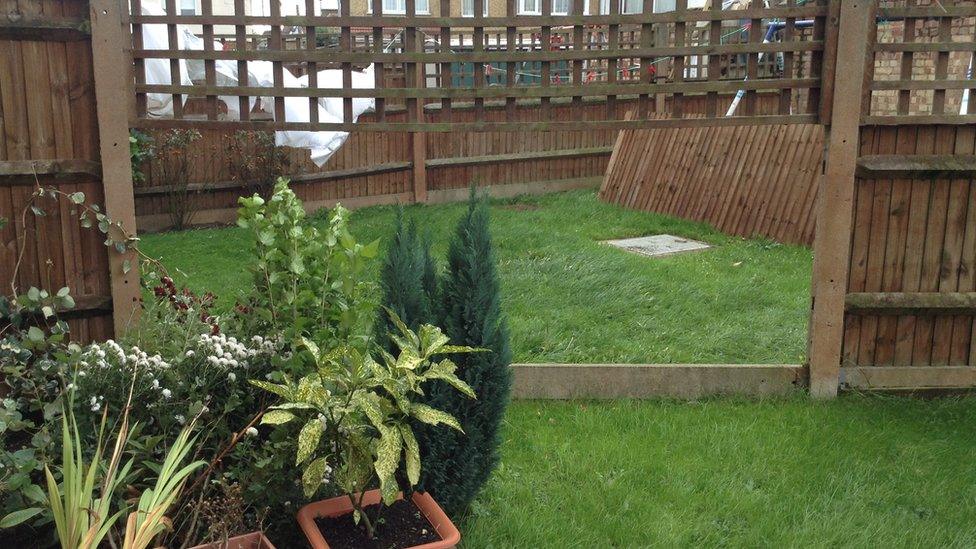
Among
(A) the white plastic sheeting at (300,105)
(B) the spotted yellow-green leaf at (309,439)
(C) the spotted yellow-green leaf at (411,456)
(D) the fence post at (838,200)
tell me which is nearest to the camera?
(B) the spotted yellow-green leaf at (309,439)

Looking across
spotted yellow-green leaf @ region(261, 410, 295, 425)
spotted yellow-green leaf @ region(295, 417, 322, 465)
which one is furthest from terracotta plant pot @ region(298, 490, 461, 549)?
spotted yellow-green leaf @ region(261, 410, 295, 425)

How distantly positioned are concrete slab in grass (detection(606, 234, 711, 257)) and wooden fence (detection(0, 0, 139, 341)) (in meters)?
5.52

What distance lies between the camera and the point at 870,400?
4977 millimetres

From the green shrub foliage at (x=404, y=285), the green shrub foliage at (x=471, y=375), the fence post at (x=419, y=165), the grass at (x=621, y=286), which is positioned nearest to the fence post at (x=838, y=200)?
the grass at (x=621, y=286)

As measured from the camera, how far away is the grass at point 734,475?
11.9 feet

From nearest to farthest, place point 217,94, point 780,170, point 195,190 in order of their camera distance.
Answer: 1. point 217,94
2. point 780,170
3. point 195,190

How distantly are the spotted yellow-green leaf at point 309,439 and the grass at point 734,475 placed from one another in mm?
942

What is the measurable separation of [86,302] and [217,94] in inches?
46.2

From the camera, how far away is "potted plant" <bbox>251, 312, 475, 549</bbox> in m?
2.99

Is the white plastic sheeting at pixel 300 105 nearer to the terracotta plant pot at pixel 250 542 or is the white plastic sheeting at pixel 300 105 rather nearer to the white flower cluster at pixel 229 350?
the white flower cluster at pixel 229 350

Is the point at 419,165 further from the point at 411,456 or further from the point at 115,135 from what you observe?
the point at 411,456

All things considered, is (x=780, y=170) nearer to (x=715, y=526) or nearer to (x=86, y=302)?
(x=715, y=526)

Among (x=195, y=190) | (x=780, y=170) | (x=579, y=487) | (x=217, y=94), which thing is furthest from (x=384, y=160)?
(x=579, y=487)

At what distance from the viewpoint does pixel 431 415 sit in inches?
122
